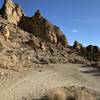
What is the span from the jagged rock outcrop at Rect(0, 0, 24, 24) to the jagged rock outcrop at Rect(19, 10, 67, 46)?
6.10 ft

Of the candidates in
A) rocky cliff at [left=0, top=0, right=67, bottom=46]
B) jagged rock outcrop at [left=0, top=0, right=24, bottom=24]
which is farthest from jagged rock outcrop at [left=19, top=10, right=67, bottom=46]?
jagged rock outcrop at [left=0, top=0, right=24, bottom=24]

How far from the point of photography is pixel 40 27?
229 feet

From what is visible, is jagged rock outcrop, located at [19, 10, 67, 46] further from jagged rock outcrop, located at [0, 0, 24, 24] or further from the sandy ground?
the sandy ground

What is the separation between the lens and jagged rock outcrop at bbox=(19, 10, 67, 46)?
69.3 meters

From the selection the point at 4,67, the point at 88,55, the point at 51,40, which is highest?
the point at 51,40

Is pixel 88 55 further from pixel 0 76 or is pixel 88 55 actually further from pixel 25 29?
pixel 0 76

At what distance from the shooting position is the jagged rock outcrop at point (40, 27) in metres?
69.3

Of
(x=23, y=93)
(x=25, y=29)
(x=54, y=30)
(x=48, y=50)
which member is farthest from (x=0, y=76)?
(x=54, y=30)

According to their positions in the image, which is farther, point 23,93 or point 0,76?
point 0,76

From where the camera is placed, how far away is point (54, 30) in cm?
7438

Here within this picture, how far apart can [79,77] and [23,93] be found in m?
10.4

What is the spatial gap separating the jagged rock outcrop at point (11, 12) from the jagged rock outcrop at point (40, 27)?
1859mm

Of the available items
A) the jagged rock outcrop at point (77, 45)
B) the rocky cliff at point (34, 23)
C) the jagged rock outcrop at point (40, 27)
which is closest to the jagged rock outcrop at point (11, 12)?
the rocky cliff at point (34, 23)

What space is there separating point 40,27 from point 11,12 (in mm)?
8819
